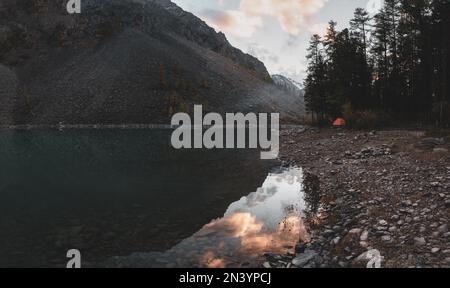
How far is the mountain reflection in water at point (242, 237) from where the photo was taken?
45.6 feet

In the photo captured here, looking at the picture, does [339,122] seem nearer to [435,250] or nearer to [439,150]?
[439,150]

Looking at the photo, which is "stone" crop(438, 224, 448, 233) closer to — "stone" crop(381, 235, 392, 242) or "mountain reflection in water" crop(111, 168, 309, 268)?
"stone" crop(381, 235, 392, 242)

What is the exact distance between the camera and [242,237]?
53.9ft

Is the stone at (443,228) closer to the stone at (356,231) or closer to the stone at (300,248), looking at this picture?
the stone at (356,231)

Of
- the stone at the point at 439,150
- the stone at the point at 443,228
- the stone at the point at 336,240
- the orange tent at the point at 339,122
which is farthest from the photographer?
the orange tent at the point at 339,122

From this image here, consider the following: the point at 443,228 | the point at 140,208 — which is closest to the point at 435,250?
the point at 443,228

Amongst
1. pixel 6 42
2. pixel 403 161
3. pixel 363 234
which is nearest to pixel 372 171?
pixel 403 161

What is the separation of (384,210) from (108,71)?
106073 millimetres

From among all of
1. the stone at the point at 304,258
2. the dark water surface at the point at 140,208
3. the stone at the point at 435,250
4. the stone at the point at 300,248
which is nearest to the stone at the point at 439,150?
the dark water surface at the point at 140,208

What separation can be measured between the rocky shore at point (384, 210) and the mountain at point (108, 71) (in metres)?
76.6

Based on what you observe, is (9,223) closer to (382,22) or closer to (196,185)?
(196,185)

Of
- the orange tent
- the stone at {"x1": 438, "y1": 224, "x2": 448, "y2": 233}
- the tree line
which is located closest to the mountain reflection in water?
the stone at {"x1": 438, "y1": 224, "x2": 448, "y2": 233}

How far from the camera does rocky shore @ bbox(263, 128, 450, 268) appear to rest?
Result: 12727 millimetres

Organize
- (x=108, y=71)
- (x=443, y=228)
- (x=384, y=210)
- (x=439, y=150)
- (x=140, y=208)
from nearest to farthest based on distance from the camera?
(x=443, y=228), (x=384, y=210), (x=140, y=208), (x=439, y=150), (x=108, y=71)
